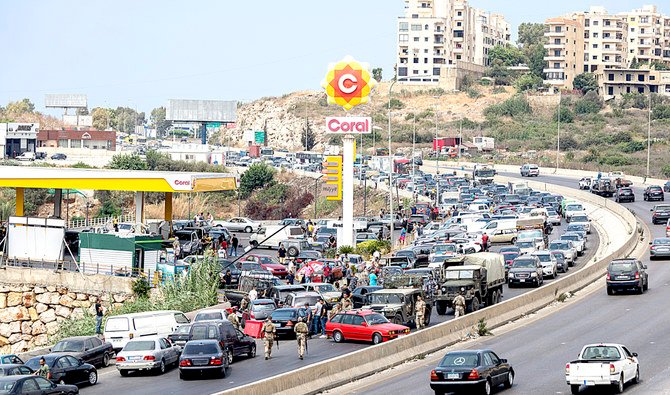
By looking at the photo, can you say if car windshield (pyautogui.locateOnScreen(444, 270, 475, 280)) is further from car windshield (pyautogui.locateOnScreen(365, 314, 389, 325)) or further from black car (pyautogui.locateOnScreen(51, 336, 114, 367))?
black car (pyautogui.locateOnScreen(51, 336, 114, 367))

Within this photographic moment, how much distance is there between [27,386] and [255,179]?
11323 cm

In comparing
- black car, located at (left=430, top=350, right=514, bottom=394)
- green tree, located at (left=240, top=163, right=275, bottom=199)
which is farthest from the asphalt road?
green tree, located at (left=240, top=163, right=275, bottom=199)

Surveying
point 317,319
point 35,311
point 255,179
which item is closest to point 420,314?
point 317,319

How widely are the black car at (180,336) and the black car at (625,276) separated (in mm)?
19457

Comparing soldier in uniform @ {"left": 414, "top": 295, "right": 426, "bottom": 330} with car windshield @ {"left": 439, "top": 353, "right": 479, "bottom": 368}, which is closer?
car windshield @ {"left": 439, "top": 353, "right": 479, "bottom": 368}

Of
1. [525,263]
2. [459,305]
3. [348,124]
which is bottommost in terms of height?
[459,305]

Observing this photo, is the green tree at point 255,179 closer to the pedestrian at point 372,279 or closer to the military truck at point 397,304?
the pedestrian at point 372,279

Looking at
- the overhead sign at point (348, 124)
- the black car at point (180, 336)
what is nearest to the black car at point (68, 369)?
the black car at point (180, 336)

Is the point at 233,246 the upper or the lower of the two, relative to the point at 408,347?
upper

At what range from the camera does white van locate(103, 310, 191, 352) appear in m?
39.5

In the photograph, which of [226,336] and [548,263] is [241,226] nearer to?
[548,263]

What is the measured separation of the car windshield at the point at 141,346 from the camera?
114 feet

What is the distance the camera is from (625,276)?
48.4 m

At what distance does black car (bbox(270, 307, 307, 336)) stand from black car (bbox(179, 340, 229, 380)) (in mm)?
7013
